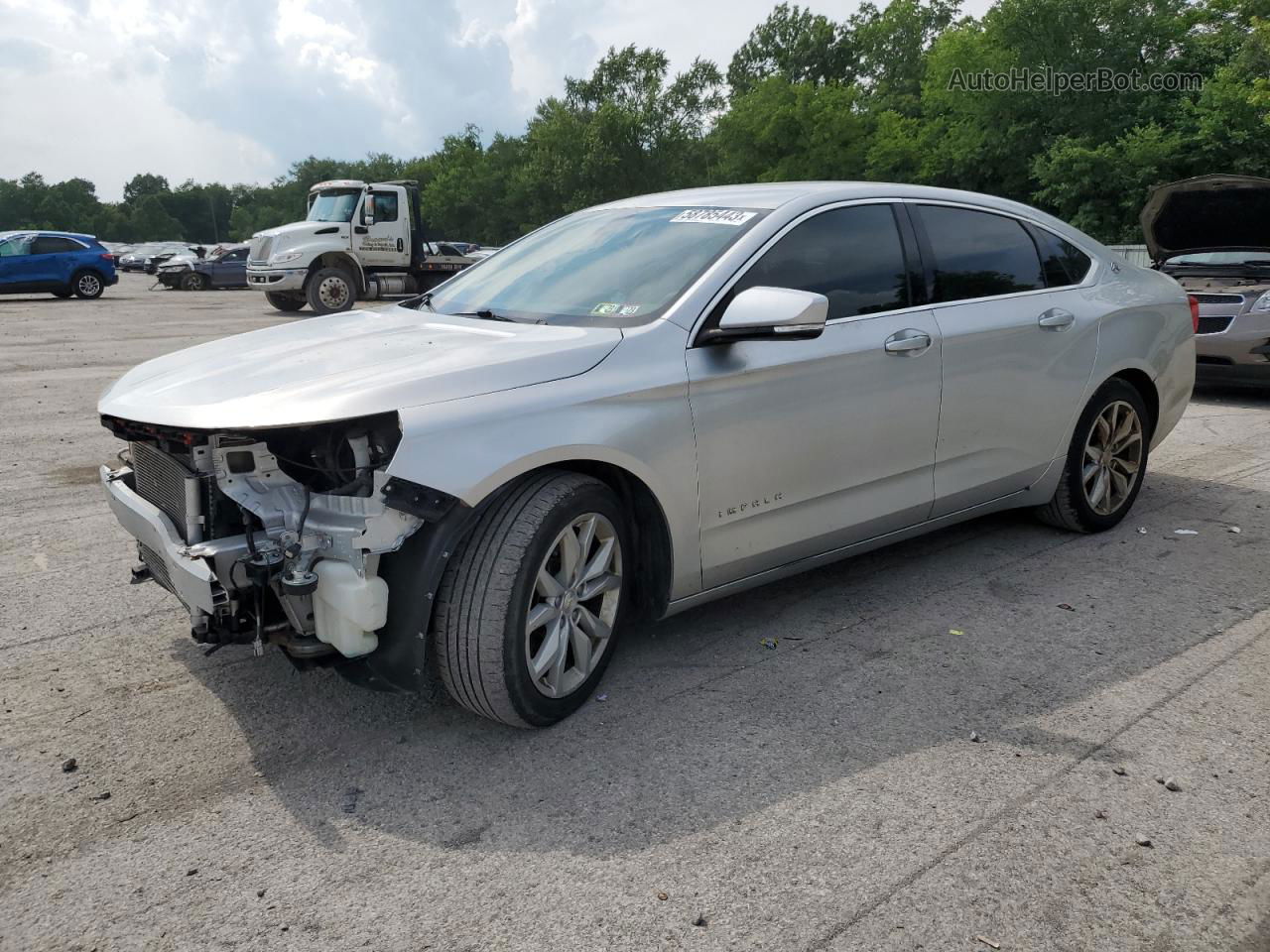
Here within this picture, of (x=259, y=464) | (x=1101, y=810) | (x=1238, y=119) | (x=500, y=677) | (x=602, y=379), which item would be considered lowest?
(x=1101, y=810)

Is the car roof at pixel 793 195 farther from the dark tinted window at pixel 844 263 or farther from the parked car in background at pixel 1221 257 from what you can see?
the parked car in background at pixel 1221 257

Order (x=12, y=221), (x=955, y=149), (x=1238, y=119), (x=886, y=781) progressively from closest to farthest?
(x=886, y=781) < (x=1238, y=119) < (x=955, y=149) < (x=12, y=221)

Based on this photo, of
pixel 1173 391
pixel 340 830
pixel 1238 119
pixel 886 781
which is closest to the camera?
pixel 340 830

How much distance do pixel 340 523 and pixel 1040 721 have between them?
2.21m

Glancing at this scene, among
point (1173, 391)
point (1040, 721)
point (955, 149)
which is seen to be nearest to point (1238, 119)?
point (955, 149)

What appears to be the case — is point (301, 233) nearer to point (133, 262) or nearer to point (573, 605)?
point (573, 605)

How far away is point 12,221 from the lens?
11425 cm

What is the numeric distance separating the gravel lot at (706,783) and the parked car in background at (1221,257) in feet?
17.6

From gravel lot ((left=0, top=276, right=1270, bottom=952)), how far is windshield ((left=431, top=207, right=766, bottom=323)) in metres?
1.26

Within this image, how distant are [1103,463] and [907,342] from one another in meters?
1.75

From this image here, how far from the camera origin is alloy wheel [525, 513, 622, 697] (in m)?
3.10

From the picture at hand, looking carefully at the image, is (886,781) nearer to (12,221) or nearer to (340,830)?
(340,830)

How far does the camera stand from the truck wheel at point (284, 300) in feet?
67.9

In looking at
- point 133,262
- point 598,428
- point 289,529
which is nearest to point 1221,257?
point 598,428
